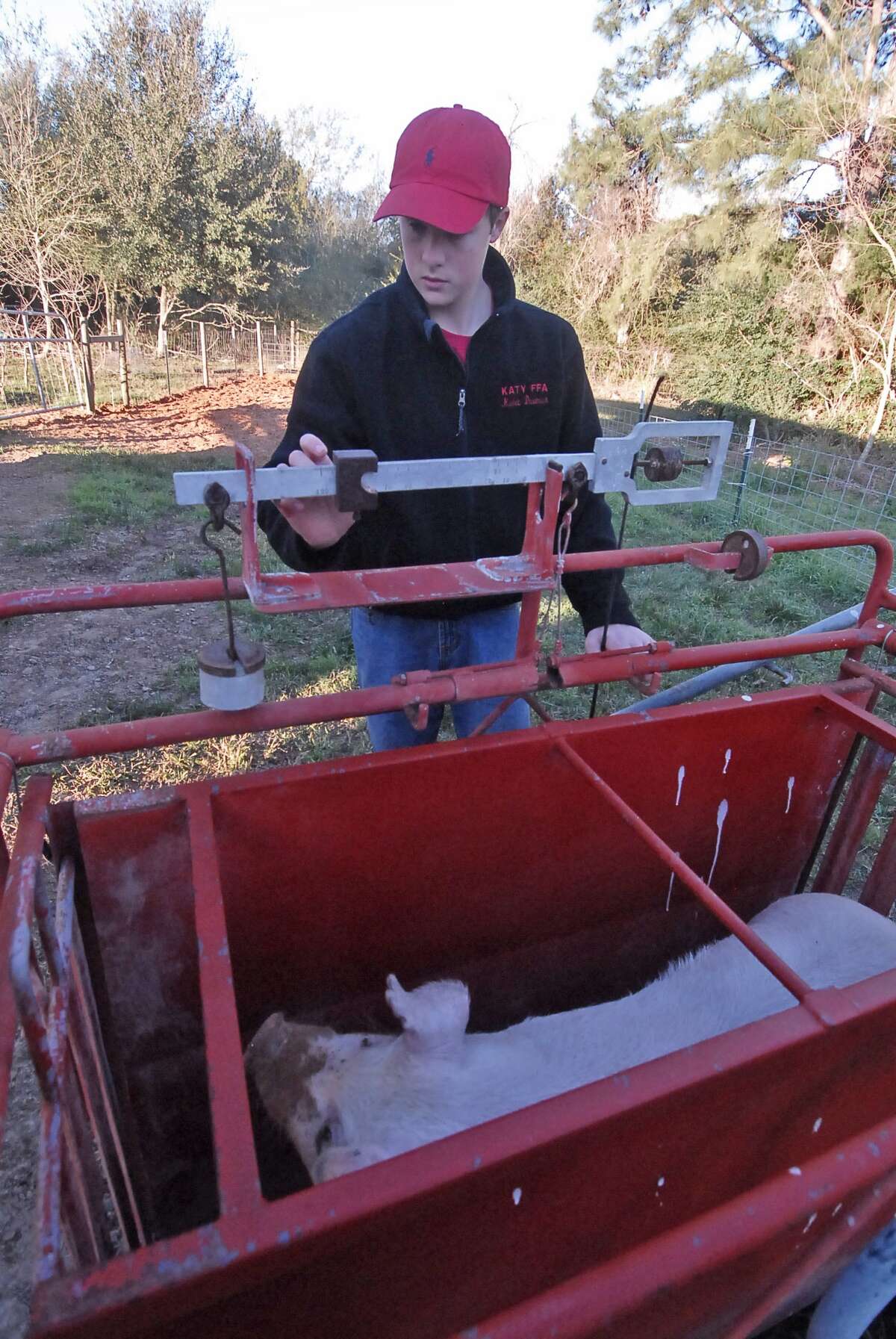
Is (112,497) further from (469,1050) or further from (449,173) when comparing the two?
(469,1050)

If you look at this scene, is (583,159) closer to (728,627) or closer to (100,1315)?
(728,627)

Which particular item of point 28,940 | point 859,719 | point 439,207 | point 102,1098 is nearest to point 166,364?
point 439,207

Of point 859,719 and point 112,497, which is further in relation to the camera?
point 112,497

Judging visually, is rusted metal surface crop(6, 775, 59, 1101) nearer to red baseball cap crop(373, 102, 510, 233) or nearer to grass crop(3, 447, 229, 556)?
red baseball cap crop(373, 102, 510, 233)

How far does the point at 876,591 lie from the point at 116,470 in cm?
916

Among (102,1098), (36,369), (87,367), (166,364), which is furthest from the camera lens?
(166,364)

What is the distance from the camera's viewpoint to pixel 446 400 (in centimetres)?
199

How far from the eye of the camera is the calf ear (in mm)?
1625

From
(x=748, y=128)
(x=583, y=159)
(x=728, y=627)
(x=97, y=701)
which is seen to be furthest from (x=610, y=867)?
(x=583, y=159)

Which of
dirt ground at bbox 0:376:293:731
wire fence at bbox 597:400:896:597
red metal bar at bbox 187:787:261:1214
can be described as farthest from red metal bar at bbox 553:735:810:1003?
wire fence at bbox 597:400:896:597

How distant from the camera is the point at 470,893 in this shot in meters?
2.00

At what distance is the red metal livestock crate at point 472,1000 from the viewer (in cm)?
92

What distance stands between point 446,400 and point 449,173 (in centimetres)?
48

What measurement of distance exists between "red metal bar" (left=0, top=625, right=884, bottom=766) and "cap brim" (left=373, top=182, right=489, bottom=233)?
3.17 feet
